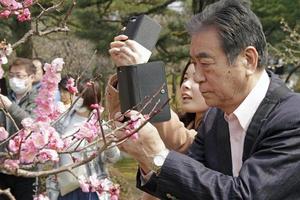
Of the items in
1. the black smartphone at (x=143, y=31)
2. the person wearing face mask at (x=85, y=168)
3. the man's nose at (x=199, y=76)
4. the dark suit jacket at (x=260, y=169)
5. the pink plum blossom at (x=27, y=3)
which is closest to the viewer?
the dark suit jacket at (x=260, y=169)

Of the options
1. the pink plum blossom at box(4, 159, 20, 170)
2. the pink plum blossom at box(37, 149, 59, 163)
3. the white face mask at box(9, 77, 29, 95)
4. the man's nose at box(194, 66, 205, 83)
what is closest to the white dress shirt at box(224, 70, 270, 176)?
the man's nose at box(194, 66, 205, 83)

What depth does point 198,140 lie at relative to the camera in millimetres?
2201

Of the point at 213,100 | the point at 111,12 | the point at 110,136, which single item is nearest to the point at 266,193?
the point at 213,100

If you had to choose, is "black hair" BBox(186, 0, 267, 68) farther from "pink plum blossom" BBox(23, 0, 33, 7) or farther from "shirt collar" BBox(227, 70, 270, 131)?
"pink plum blossom" BBox(23, 0, 33, 7)

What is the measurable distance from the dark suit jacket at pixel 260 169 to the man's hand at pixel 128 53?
15.9 inches

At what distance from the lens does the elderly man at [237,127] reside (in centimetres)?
177

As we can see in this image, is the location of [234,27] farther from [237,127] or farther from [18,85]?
[18,85]

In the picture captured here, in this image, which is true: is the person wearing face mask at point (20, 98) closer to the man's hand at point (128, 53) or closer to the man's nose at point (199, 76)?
the man's hand at point (128, 53)

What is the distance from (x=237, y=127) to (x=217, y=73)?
22 centimetres

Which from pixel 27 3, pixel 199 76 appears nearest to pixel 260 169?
pixel 199 76

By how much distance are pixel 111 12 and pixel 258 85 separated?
1194 cm

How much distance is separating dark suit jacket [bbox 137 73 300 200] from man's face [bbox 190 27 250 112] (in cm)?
10

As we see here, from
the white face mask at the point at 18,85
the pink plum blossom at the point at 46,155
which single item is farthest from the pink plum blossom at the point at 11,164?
the white face mask at the point at 18,85

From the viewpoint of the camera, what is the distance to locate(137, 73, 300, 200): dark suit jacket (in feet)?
5.77
